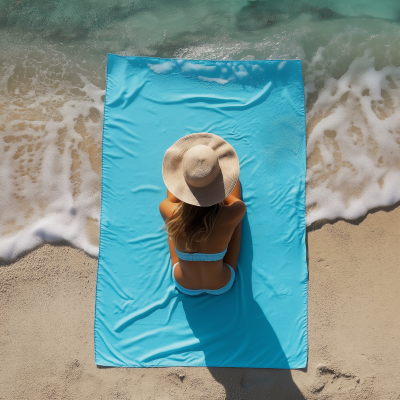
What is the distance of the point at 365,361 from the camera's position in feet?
8.64

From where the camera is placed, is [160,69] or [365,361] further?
[160,69]

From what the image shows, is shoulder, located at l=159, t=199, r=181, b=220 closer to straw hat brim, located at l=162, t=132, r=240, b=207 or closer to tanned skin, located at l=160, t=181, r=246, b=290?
tanned skin, located at l=160, t=181, r=246, b=290

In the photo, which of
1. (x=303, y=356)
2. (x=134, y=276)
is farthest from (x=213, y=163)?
(x=303, y=356)

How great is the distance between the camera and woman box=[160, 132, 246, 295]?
1737mm

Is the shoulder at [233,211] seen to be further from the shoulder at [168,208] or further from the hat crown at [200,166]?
the shoulder at [168,208]

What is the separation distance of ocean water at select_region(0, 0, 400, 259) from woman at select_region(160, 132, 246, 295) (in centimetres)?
113

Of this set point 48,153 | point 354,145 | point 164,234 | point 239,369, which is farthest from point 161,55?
point 239,369

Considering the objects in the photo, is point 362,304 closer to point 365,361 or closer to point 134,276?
point 365,361

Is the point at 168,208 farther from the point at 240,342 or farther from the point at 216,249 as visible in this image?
the point at 240,342

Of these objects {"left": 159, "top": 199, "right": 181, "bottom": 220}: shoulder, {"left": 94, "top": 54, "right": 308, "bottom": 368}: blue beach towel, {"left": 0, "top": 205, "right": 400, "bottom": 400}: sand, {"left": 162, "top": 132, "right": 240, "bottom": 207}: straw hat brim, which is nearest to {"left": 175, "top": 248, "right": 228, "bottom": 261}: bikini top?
{"left": 159, "top": 199, "right": 181, "bottom": 220}: shoulder

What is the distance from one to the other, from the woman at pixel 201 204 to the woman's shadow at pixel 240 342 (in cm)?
51

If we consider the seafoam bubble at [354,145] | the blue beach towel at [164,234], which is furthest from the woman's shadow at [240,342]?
the seafoam bubble at [354,145]

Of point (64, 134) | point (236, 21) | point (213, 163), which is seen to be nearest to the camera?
point (213, 163)

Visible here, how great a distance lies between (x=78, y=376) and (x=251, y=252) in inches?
71.2
